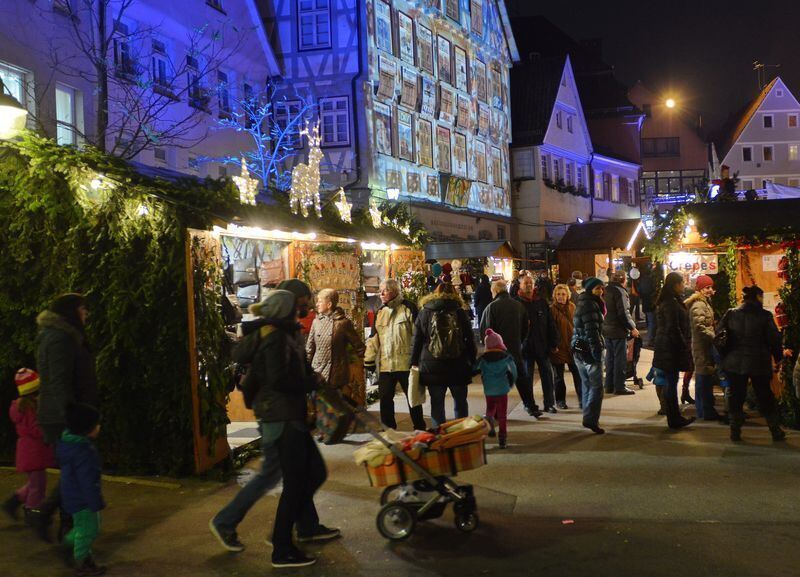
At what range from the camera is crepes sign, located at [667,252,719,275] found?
14930 mm

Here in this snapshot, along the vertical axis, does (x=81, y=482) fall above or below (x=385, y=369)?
below

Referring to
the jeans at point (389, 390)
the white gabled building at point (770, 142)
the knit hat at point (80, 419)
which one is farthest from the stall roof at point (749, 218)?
the white gabled building at point (770, 142)

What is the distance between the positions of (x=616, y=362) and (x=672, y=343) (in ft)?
10.7

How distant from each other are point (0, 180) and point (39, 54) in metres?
10.1

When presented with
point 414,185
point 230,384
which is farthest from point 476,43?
point 230,384

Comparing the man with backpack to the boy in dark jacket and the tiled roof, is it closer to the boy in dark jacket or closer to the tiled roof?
the boy in dark jacket

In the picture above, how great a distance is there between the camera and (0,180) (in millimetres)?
8500

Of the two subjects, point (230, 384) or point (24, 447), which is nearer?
point (24, 447)

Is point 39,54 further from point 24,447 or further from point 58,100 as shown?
point 24,447

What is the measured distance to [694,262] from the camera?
1527 cm

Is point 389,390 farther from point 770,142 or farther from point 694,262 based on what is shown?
point 770,142

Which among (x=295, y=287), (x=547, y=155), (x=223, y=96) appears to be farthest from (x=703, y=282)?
(x=547, y=155)

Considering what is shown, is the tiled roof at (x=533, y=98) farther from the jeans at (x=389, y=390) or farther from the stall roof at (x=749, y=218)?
the jeans at (x=389, y=390)

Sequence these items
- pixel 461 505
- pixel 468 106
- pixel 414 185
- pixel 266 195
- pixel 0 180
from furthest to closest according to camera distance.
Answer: pixel 468 106, pixel 414 185, pixel 266 195, pixel 0 180, pixel 461 505
